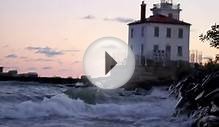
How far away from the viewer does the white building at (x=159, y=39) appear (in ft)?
200

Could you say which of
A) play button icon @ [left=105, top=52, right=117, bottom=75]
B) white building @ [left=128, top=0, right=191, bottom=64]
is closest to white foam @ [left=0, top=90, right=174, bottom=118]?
play button icon @ [left=105, top=52, right=117, bottom=75]

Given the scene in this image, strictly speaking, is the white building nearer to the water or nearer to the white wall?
the white wall

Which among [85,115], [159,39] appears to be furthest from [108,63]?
[85,115]

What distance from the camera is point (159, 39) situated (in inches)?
2442

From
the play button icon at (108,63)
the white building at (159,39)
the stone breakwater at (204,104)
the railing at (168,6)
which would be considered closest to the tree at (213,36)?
the stone breakwater at (204,104)

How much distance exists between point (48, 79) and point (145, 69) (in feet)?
60.4

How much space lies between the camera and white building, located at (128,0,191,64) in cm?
6100

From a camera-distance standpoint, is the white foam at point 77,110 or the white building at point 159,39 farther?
the white building at point 159,39

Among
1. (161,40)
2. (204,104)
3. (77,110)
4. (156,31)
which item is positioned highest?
(156,31)

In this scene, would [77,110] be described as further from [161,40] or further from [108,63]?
[161,40]

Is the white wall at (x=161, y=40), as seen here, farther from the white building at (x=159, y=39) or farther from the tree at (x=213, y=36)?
the tree at (x=213, y=36)

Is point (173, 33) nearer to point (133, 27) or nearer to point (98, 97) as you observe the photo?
point (133, 27)

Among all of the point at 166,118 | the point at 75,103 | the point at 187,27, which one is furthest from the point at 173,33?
the point at 166,118

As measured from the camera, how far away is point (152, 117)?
2120 centimetres
